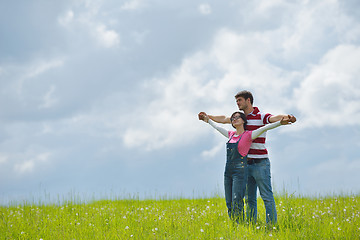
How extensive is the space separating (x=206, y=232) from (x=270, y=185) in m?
1.94

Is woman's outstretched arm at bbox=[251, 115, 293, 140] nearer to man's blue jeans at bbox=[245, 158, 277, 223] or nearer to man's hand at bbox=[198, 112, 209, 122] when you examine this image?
man's blue jeans at bbox=[245, 158, 277, 223]

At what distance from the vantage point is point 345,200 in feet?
42.1

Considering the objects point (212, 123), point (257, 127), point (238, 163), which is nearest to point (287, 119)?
point (257, 127)

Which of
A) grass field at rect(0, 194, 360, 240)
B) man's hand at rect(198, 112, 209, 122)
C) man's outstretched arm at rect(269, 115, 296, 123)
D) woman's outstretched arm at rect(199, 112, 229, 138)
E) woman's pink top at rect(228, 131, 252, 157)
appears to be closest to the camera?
grass field at rect(0, 194, 360, 240)

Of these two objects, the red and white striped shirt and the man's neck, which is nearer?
the red and white striped shirt

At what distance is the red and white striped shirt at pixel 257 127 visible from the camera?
7.93m

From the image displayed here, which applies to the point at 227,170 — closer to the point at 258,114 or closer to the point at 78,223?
the point at 258,114

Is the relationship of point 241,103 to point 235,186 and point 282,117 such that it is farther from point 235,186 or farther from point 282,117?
point 235,186

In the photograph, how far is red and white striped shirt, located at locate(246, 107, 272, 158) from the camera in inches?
312

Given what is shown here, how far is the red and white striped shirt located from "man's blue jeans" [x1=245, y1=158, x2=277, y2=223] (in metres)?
0.20

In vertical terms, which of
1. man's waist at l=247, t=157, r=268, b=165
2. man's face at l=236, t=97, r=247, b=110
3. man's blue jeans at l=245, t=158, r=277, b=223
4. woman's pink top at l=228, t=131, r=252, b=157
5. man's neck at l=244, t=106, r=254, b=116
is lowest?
man's blue jeans at l=245, t=158, r=277, b=223

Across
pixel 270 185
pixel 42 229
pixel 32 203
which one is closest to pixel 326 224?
pixel 270 185

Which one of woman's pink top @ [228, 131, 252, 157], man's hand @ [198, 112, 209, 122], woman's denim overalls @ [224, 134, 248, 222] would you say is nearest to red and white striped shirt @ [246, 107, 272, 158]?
woman's pink top @ [228, 131, 252, 157]

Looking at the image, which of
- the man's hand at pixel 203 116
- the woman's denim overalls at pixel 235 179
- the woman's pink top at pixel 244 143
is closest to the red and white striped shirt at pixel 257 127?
the woman's pink top at pixel 244 143
